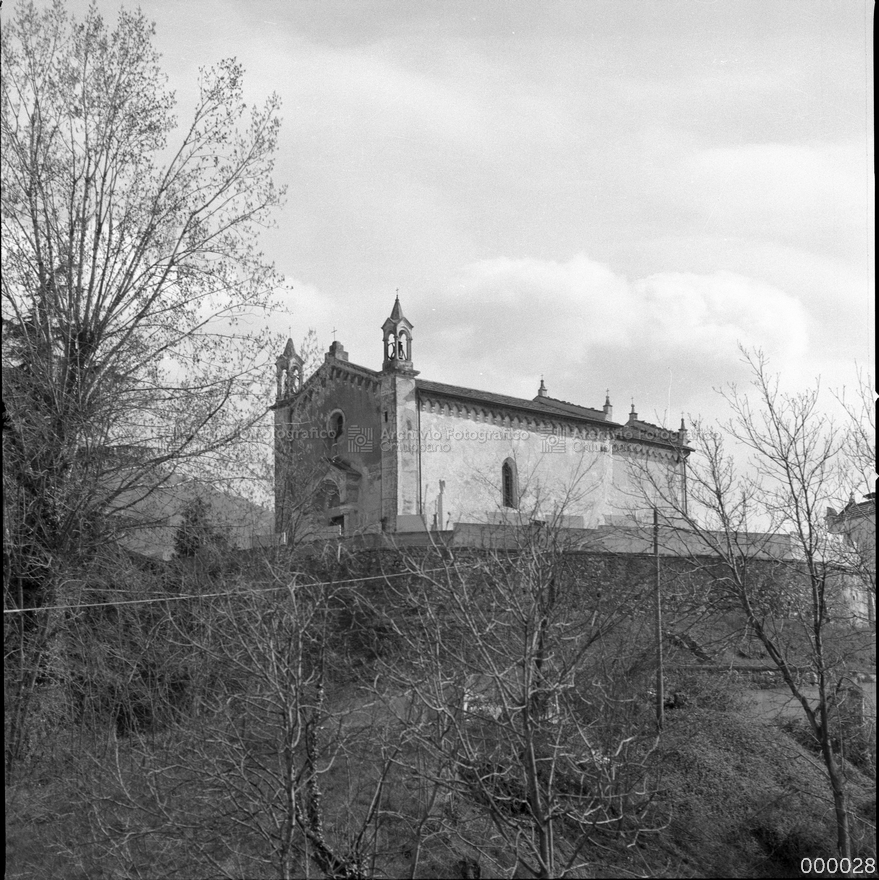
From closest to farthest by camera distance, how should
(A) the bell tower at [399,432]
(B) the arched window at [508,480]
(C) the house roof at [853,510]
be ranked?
(C) the house roof at [853,510]
(A) the bell tower at [399,432]
(B) the arched window at [508,480]

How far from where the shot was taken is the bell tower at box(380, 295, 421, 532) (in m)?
26.1

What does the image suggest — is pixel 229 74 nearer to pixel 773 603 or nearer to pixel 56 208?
pixel 56 208

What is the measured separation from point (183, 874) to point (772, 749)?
32.3 ft

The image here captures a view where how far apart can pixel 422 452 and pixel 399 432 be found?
3.12ft

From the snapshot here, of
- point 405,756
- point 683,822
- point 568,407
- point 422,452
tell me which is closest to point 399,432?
point 422,452

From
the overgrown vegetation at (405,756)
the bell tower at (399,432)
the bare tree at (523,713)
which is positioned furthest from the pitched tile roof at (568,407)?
the overgrown vegetation at (405,756)

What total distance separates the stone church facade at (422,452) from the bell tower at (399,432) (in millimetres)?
29

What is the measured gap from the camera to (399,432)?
26.3 meters

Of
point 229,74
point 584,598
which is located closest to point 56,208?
point 229,74

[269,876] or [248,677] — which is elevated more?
[248,677]

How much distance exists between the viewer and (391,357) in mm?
26953

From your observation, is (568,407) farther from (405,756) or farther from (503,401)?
(405,756)

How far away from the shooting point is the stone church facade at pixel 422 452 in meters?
26.2

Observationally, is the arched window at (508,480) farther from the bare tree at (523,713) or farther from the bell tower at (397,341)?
the bare tree at (523,713)
